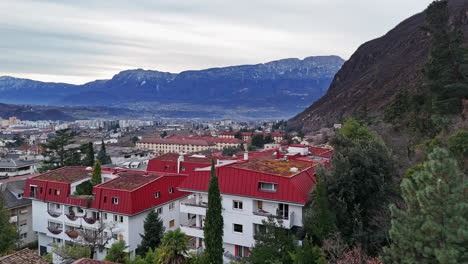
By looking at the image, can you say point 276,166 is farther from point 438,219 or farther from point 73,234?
point 73,234

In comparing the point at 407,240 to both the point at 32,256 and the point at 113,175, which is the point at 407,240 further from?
the point at 113,175

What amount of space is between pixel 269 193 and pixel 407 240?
48.8 feet

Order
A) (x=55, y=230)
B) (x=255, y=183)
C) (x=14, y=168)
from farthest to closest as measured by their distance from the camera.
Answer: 1. (x=14, y=168)
2. (x=55, y=230)
3. (x=255, y=183)

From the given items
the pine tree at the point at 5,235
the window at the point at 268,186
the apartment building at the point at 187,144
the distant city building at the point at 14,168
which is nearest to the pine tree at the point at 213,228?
the window at the point at 268,186

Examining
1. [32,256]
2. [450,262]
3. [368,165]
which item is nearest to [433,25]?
[368,165]

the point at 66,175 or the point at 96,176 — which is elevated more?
the point at 96,176

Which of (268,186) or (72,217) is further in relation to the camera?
(72,217)

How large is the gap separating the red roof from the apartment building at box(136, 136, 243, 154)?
10133cm

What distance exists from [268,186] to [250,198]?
65.6 inches

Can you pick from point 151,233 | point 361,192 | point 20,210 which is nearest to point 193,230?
point 151,233

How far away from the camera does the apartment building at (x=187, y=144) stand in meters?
136

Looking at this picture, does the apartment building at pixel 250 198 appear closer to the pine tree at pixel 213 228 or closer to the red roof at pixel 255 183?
the red roof at pixel 255 183

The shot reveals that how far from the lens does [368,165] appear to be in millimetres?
23953

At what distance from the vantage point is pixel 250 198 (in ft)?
89.2
